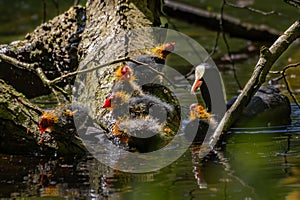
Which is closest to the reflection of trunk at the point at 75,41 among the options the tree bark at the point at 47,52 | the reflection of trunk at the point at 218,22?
the tree bark at the point at 47,52

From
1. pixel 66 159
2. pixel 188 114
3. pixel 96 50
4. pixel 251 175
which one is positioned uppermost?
pixel 96 50

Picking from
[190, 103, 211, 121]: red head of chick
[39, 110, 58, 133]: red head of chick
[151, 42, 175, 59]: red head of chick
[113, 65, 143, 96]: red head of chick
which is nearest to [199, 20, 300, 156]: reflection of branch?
[190, 103, 211, 121]: red head of chick

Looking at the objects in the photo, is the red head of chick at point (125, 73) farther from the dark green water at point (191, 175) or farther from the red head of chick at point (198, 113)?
the dark green water at point (191, 175)

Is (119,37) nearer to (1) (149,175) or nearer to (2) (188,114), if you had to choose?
(2) (188,114)

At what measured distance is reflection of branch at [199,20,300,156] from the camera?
16.0ft

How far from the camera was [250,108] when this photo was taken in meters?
6.19

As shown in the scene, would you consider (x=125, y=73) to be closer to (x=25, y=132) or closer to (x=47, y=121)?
(x=47, y=121)

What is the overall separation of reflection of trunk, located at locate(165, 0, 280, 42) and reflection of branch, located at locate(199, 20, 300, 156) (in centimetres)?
520

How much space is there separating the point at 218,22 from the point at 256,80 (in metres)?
5.51

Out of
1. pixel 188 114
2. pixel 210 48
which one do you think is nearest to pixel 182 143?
pixel 188 114

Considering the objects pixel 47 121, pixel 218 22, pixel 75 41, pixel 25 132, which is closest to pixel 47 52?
pixel 75 41

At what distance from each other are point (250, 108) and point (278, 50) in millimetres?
1156

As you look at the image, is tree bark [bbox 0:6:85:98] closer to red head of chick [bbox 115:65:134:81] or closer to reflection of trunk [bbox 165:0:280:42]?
red head of chick [bbox 115:65:134:81]

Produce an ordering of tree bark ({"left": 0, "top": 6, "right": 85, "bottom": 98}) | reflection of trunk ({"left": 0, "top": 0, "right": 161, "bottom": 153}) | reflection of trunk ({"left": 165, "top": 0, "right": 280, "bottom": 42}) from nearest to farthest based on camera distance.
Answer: reflection of trunk ({"left": 0, "top": 0, "right": 161, "bottom": 153}) → tree bark ({"left": 0, "top": 6, "right": 85, "bottom": 98}) → reflection of trunk ({"left": 165, "top": 0, "right": 280, "bottom": 42})
